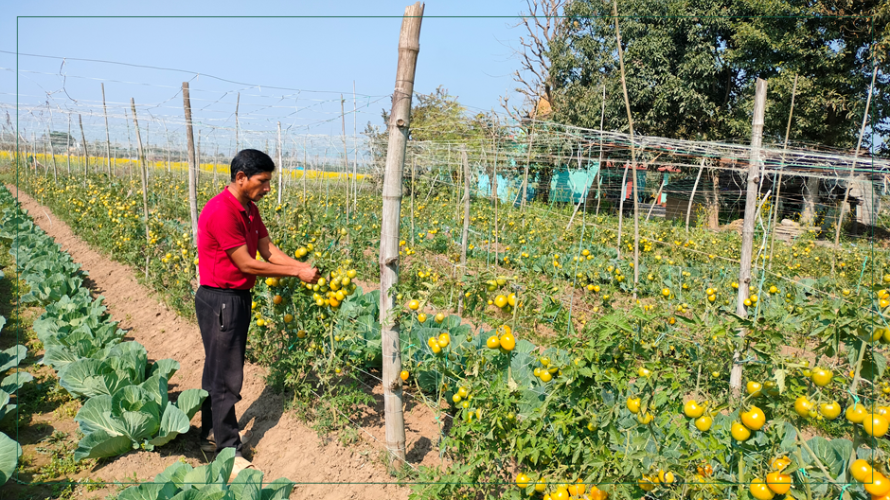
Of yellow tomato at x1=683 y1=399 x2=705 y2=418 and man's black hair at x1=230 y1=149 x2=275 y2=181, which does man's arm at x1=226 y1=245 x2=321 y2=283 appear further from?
yellow tomato at x1=683 y1=399 x2=705 y2=418

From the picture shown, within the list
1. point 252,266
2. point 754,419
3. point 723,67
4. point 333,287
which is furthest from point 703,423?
point 723,67

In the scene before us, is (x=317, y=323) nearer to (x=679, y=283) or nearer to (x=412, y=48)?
(x=412, y=48)

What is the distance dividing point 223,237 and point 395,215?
0.97 metres

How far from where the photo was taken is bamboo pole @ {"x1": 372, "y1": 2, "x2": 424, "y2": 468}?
7.76ft

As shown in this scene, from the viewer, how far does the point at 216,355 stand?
2.83 meters

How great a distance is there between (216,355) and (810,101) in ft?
48.0

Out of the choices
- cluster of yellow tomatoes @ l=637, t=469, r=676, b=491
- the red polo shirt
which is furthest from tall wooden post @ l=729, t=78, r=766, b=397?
the red polo shirt

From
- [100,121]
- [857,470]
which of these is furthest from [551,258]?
[100,121]

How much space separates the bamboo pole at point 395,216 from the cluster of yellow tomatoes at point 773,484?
1614 millimetres

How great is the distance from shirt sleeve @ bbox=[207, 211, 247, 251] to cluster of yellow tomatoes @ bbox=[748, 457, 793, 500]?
8.13ft

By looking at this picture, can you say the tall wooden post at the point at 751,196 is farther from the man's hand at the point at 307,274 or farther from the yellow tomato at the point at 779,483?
the man's hand at the point at 307,274

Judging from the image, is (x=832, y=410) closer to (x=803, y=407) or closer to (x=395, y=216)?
(x=803, y=407)

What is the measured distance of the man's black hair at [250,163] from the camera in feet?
8.80

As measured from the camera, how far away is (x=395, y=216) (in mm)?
2479
